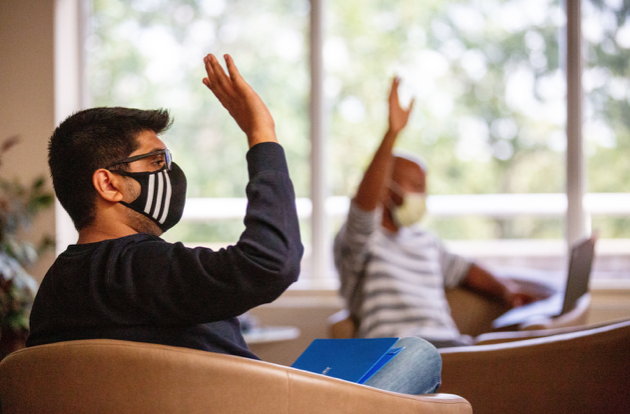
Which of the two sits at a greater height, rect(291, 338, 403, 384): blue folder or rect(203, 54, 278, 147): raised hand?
rect(203, 54, 278, 147): raised hand

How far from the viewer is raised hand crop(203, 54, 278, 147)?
3.43ft

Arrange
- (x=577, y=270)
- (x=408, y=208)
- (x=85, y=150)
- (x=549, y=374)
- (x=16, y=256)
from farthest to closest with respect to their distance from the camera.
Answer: (x=16, y=256) → (x=408, y=208) → (x=577, y=270) → (x=549, y=374) → (x=85, y=150)

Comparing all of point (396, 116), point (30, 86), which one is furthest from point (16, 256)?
point (396, 116)

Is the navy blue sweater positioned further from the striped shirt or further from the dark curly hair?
the striped shirt

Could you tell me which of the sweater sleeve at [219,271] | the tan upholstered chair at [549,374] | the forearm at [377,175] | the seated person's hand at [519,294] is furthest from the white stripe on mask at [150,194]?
the seated person's hand at [519,294]

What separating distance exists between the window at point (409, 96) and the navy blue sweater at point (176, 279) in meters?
2.73

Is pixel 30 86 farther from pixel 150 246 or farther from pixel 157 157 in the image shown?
pixel 150 246

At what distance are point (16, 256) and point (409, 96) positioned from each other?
2502 mm

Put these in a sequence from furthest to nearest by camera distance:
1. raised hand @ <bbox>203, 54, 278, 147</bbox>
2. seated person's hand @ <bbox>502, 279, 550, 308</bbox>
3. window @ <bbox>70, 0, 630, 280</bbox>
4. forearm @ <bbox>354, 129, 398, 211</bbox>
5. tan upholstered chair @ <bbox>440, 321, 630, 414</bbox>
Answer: window @ <bbox>70, 0, 630, 280</bbox> < seated person's hand @ <bbox>502, 279, 550, 308</bbox> < forearm @ <bbox>354, 129, 398, 211</bbox> < tan upholstered chair @ <bbox>440, 321, 630, 414</bbox> < raised hand @ <bbox>203, 54, 278, 147</bbox>

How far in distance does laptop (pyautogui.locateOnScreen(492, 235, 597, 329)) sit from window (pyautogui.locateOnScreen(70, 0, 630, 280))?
43.4 inches

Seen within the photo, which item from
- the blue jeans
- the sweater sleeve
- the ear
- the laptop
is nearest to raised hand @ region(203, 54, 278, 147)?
the sweater sleeve

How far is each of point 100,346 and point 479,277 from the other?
7.26 ft

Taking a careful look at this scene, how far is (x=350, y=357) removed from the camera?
120 cm

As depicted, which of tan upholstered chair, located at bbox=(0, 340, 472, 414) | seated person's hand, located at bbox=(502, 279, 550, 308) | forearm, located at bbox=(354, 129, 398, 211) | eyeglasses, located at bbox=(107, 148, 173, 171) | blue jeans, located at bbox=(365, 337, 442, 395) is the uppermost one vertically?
eyeglasses, located at bbox=(107, 148, 173, 171)
